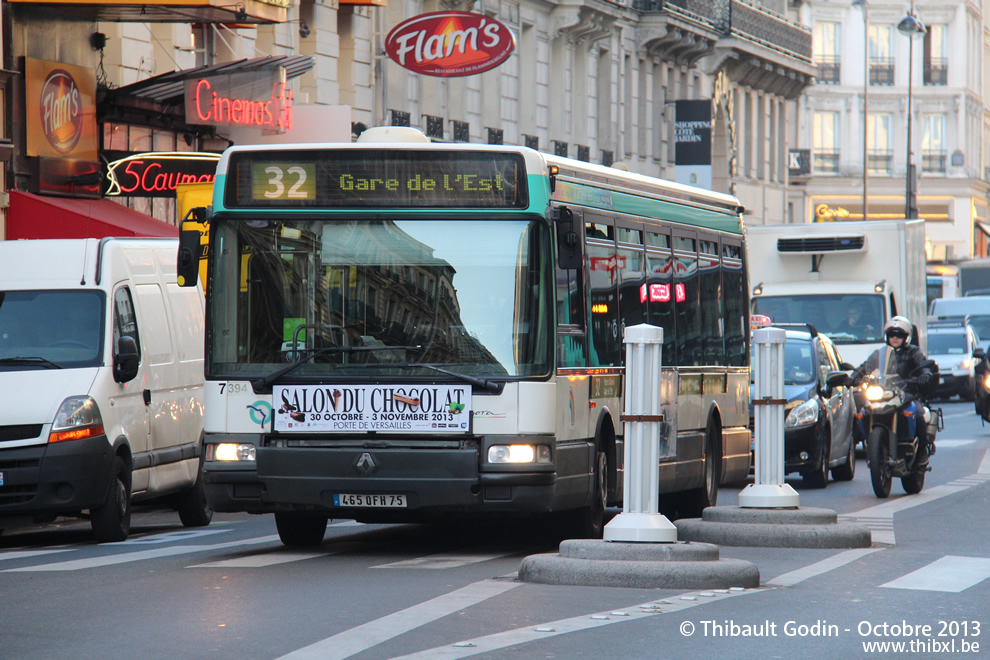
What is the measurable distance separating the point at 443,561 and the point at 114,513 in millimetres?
3302

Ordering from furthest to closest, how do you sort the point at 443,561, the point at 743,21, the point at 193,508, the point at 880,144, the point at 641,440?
the point at 880,144 → the point at 743,21 → the point at 193,508 → the point at 443,561 → the point at 641,440

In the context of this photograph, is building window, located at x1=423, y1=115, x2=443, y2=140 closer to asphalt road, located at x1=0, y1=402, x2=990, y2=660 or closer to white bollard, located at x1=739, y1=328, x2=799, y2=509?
asphalt road, located at x1=0, y1=402, x2=990, y2=660

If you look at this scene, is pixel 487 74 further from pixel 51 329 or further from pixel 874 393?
pixel 51 329

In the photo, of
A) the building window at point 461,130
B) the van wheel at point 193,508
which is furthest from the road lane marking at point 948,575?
the building window at point 461,130

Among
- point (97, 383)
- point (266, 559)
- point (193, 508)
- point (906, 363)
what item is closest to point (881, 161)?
point (906, 363)

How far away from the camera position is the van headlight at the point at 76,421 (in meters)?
13.5

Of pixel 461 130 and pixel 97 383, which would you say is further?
pixel 461 130

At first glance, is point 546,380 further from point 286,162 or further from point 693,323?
point 693,323

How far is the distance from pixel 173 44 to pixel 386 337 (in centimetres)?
1712

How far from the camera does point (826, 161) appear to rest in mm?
89938

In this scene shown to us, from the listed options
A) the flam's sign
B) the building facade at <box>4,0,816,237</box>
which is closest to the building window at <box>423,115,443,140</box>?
the building facade at <box>4,0,816,237</box>

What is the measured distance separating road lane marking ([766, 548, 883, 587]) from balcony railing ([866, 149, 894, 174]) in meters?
79.0

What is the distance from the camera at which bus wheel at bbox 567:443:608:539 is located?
12656 mm

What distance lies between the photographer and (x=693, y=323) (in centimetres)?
1522
